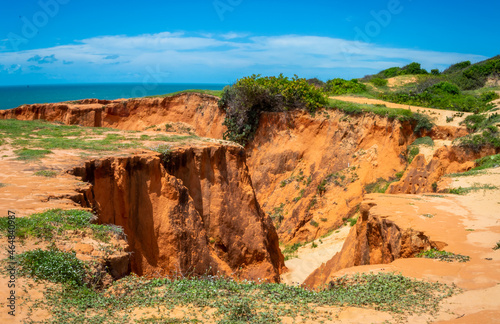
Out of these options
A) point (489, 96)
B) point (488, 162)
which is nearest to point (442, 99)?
point (489, 96)

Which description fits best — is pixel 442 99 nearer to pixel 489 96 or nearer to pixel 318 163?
pixel 489 96

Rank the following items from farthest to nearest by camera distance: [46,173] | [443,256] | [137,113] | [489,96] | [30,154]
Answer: [137,113] → [489,96] → [30,154] → [46,173] → [443,256]

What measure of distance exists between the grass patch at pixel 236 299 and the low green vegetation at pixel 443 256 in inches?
62.2

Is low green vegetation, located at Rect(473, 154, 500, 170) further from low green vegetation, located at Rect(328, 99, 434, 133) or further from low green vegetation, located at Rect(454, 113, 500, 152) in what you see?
low green vegetation, located at Rect(328, 99, 434, 133)

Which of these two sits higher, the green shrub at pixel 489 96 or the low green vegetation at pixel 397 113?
the green shrub at pixel 489 96

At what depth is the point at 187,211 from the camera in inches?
486

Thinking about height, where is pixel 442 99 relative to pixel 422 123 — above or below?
above

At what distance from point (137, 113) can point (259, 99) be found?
929 centimetres

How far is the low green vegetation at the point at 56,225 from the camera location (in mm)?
7035

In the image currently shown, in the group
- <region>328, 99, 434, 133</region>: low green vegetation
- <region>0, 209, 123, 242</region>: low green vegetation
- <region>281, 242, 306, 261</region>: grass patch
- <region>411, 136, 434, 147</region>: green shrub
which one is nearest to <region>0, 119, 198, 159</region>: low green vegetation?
<region>0, 209, 123, 242</region>: low green vegetation

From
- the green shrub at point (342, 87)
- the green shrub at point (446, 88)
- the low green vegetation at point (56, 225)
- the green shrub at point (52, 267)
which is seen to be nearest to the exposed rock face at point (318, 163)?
the green shrub at point (342, 87)

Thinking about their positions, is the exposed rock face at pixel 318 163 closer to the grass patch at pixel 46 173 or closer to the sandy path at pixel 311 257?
the sandy path at pixel 311 257

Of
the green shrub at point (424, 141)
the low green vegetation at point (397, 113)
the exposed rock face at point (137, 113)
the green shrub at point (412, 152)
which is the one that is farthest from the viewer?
the exposed rock face at point (137, 113)

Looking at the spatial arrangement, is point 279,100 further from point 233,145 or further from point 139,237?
point 139,237
